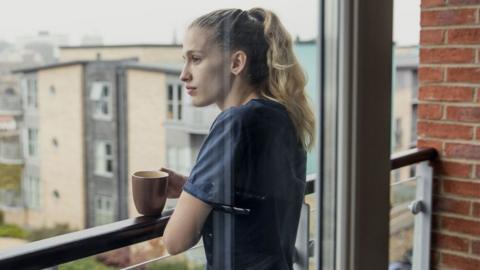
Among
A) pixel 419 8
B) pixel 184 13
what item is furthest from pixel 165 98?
pixel 419 8

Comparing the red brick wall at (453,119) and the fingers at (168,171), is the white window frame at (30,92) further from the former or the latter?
the red brick wall at (453,119)

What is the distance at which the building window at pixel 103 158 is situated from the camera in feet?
2.97

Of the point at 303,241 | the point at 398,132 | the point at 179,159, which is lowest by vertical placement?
the point at 303,241

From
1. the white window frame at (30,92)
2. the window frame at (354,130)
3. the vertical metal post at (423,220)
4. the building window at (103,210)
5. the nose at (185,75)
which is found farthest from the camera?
the vertical metal post at (423,220)

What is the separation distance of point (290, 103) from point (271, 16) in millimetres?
178

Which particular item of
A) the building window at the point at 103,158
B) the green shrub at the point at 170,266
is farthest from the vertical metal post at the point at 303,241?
the building window at the point at 103,158

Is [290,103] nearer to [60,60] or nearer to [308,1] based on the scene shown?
[308,1]

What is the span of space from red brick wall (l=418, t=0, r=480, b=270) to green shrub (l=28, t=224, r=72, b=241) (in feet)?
5.03

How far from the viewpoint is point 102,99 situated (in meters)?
0.91

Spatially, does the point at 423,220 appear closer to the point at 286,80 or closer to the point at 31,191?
the point at 286,80

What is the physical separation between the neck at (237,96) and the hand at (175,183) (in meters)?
0.15

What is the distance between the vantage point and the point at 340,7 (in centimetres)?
120

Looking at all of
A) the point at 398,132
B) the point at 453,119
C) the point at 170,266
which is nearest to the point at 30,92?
the point at 170,266

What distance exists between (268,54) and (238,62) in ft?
0.23
